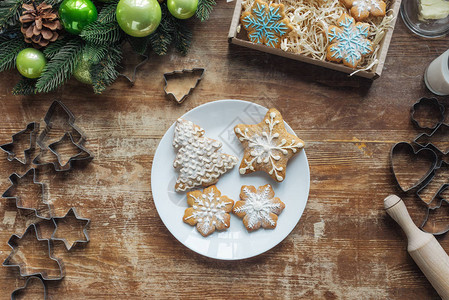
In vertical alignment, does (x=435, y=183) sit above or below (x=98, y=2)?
below

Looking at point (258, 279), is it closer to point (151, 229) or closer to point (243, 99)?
point (151, 229)

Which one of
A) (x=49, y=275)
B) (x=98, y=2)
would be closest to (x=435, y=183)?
(x=98, y=2)

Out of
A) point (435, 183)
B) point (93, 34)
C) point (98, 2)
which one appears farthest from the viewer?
point (435, 183)

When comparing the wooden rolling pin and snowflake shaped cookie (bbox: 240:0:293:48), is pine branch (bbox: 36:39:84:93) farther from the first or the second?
the wooden rolling pin

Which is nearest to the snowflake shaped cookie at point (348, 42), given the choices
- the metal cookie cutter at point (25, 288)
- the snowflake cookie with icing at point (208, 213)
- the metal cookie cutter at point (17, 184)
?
the snowflake cookie with icing at point (208, 213)

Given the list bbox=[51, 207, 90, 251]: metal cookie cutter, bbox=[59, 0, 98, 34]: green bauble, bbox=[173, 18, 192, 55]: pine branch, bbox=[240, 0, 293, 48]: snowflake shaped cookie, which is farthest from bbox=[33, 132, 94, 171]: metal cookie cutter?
bbox=[240, 0, 293, 48]: snowflake shaped cookie

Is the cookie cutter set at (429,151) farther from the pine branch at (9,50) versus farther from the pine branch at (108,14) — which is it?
the pine branch at (9,50)

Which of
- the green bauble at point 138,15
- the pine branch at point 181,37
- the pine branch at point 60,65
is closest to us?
the green bauble at point 138,15

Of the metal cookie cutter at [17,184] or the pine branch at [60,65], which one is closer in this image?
the pine branch at [60,65]
